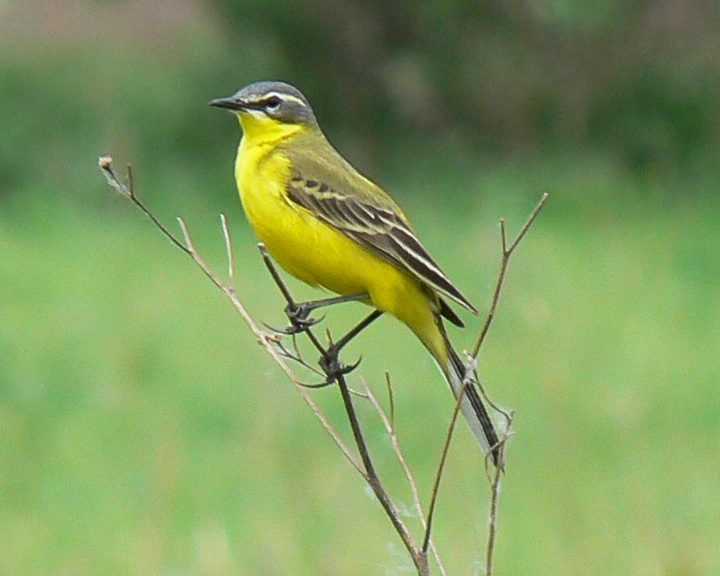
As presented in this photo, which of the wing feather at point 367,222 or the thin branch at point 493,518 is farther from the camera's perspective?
the wing feather at point 367,222

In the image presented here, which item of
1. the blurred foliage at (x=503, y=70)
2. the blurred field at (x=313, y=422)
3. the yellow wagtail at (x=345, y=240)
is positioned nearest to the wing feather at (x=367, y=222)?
the yellow wagtail at (x=345, y=240)

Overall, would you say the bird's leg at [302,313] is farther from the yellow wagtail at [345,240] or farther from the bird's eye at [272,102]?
the bird's eye at [272,102]

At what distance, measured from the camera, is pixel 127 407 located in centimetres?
973

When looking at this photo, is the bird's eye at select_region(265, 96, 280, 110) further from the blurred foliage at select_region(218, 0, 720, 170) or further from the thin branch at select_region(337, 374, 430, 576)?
the blurred foliage at select_region(218, 0, 720, 170)

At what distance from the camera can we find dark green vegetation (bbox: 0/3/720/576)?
7.49 metres

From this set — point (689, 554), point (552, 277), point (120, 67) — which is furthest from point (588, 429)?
point (120, 67)

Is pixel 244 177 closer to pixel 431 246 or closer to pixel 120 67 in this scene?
pixel 431 246

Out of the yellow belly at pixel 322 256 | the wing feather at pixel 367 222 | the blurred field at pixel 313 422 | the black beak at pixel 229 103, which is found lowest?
the blurred field at pixel 313 422

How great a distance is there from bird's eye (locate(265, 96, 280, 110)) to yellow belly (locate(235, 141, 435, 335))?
14.5 inches

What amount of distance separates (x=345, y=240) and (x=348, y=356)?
6330mm

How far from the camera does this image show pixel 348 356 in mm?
11227

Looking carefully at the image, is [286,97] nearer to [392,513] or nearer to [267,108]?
[267,108]

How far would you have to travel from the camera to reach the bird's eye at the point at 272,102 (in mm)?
5254

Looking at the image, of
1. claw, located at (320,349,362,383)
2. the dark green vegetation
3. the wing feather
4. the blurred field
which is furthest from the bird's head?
the blurred field
